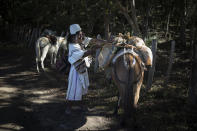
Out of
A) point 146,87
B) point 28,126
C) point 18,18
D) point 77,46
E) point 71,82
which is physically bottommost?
point 28,126

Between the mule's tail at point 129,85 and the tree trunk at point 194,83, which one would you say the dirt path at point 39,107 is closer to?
the mule's tail at point 129,85

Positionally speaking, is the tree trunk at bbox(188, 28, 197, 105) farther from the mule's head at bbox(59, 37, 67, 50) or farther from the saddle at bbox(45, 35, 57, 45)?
the mule's head at bbox(59, 37, 67, 50)

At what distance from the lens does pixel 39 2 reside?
14.2 meters

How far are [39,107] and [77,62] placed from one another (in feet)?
6.22

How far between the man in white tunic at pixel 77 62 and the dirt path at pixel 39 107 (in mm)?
553

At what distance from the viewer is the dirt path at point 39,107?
4469 millimetres

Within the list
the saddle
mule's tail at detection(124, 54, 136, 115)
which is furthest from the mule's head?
mule's tail at detection(124, 54, 136, 115)

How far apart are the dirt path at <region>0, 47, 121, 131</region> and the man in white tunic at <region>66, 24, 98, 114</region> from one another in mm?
553

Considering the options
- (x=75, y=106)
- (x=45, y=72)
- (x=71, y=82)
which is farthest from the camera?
(x=45, y=72)

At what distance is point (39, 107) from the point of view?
5.45 m

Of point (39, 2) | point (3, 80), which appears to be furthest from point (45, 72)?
point (39, 2)

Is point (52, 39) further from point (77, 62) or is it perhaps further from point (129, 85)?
point (129, 85)

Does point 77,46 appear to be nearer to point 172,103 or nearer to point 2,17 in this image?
point 172,103

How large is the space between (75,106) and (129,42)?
2197 millimetres
